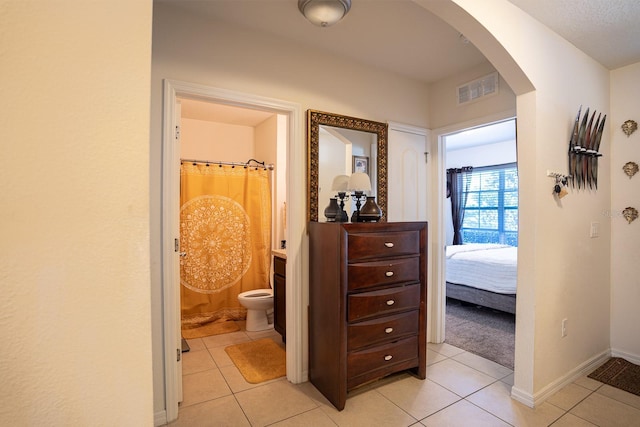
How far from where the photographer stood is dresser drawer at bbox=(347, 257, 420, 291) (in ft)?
6.63

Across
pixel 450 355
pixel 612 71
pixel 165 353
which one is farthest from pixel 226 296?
pixel 612 71

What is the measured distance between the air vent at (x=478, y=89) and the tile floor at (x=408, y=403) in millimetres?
2266

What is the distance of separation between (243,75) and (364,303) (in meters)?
1.73

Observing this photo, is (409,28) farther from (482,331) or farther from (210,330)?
(210,330)

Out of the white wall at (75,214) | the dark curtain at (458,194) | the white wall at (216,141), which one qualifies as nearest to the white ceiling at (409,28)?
the white wall at (75,214)

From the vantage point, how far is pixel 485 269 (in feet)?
12.5

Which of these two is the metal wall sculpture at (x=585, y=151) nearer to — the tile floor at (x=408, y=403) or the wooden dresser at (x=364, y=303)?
the wooden dresser at (x=364, y=303)

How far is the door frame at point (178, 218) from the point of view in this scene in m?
1.89

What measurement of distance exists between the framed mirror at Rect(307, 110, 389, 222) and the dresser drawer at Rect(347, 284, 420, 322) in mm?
672

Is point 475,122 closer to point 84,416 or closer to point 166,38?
point 166,38

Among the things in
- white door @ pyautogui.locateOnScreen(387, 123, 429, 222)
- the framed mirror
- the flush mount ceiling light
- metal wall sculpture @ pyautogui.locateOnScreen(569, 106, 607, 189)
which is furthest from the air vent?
the flush mount ceiling light

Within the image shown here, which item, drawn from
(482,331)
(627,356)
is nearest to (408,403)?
(482,331)

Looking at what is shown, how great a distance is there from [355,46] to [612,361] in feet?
10.7

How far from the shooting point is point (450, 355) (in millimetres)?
2754
